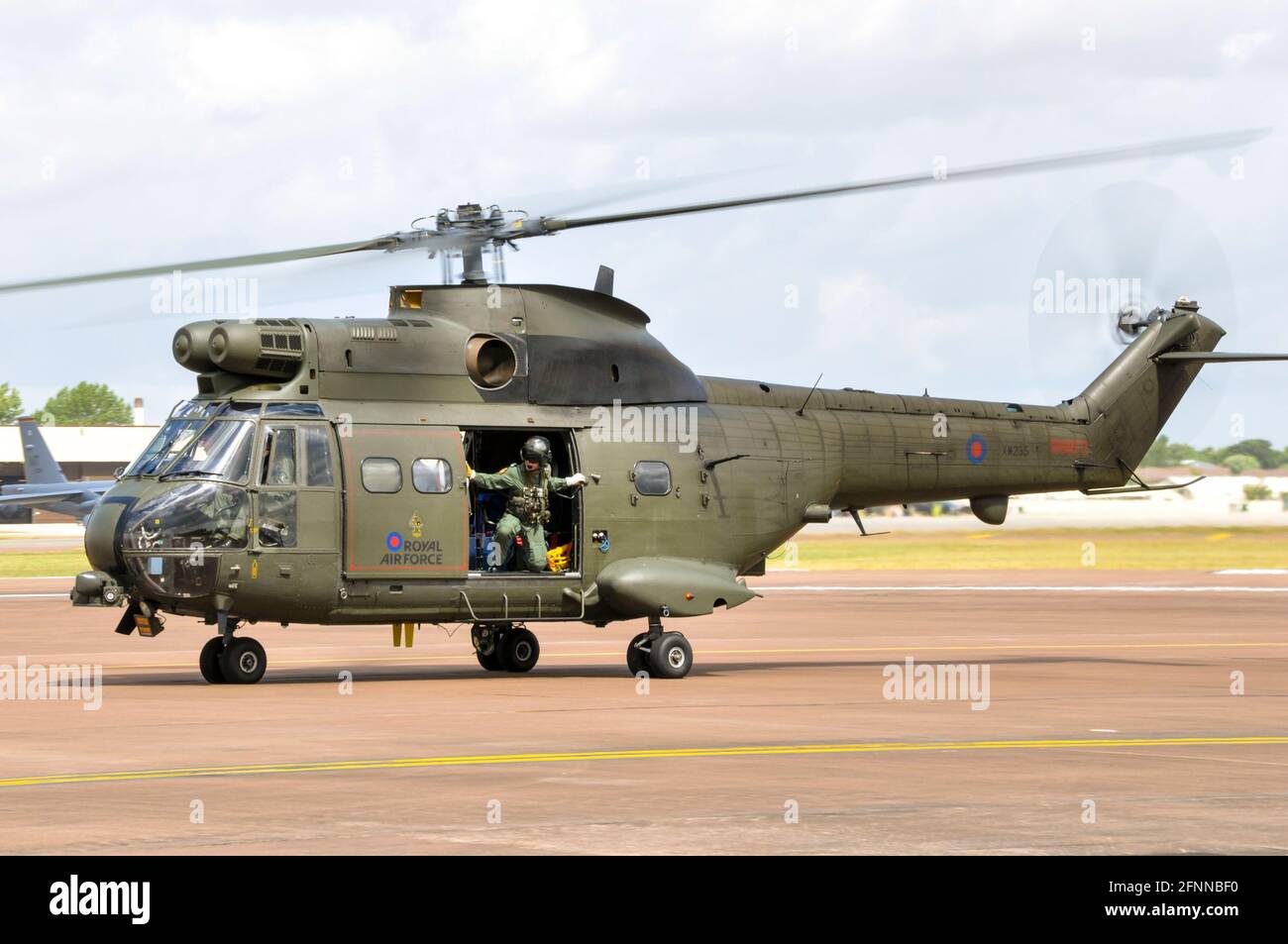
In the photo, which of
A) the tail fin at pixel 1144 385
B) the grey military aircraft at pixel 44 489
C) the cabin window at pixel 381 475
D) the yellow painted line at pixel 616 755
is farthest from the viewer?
the grey military aircraft at pixel 44 489

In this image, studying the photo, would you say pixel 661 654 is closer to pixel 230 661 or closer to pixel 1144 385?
pixel 230 661

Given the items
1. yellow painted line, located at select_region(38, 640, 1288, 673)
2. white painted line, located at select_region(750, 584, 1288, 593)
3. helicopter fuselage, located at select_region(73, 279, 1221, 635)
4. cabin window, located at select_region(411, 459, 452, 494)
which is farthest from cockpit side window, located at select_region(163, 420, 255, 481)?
white painted line, located at select_region(750, 584, 1288, 593)

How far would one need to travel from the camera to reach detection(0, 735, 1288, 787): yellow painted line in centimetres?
1438

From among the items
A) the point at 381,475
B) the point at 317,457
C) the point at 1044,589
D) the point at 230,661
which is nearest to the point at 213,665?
the point at 230,661

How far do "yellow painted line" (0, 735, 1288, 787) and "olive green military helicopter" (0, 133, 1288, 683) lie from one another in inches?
264

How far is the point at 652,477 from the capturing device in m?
24.9

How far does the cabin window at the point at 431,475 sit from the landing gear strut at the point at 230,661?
9.52 feet

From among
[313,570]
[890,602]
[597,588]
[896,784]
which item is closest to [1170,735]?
[896,784]

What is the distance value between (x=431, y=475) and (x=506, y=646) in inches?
148

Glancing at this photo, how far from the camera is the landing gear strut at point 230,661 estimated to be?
23.0 meters

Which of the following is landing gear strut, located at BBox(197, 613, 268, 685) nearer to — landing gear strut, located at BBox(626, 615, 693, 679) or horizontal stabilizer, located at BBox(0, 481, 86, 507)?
landing gear strut, located at BBox(626, 615, 693, 679)

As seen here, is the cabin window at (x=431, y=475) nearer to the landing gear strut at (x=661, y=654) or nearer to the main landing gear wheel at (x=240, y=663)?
the main landing gear wheel at (x=240, y=663)

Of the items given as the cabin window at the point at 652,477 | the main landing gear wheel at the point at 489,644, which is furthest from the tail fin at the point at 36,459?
the cabin window at the point at 652,477

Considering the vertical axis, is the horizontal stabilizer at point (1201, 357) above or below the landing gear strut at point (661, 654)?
above
